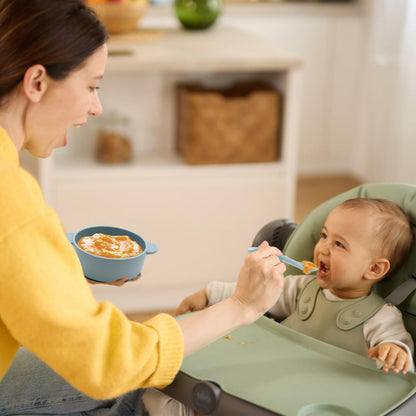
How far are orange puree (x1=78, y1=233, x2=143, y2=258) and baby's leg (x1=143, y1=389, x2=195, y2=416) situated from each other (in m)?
0.25

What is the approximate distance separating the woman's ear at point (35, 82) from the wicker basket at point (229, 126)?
5.04ft

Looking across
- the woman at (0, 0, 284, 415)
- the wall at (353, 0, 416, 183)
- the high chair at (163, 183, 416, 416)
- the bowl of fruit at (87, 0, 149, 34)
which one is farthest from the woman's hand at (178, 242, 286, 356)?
the wall at (353, 0, 416, 183)

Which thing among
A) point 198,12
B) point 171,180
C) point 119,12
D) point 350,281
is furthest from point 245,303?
point 198,12

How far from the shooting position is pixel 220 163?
2.66 meters

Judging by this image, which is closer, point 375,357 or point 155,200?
point 375,357

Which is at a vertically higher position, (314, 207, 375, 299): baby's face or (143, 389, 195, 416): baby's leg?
(314, 207, 375, 299): baby's face

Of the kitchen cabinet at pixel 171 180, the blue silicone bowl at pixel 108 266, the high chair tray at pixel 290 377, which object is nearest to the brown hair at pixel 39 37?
the blue silicone bowl at pixel 108 266

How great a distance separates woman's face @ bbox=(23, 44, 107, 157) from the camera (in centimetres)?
107

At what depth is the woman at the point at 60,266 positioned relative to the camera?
3.05 ft

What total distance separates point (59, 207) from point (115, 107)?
485 mm

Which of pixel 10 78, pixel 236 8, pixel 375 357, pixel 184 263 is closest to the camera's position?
pixel 10 78

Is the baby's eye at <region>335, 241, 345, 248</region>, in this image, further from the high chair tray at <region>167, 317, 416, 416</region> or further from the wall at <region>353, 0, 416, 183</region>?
the wall at <region>353, 0, 416, 183</region>

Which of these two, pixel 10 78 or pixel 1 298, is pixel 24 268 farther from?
pixel 10 78

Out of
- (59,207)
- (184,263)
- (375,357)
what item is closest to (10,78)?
(375,357)
